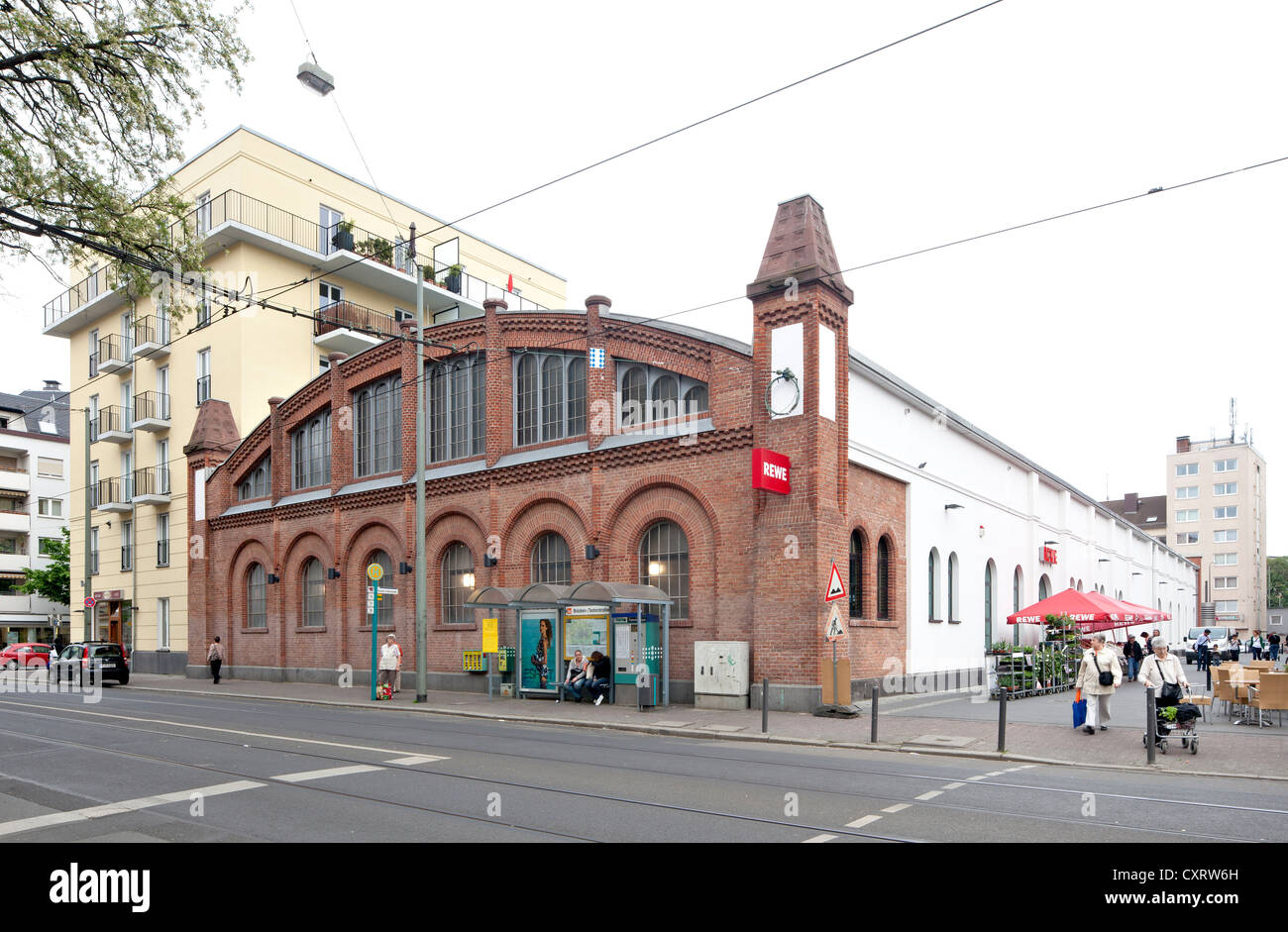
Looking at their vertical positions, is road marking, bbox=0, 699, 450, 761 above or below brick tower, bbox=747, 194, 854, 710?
below

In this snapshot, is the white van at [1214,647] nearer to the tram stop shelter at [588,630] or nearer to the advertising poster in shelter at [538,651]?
the tram stop shelter at [588,630]

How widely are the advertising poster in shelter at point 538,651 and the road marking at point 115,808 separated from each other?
41.2ft

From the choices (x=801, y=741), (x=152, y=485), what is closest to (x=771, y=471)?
(x=801, y=741)

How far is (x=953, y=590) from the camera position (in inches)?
1058

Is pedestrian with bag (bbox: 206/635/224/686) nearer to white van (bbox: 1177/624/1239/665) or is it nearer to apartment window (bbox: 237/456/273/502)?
apartment window (bbox: 237/456/273/502)

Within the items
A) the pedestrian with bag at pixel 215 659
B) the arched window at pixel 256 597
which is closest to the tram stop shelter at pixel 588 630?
the pedestrian with bag at pixel 215 659

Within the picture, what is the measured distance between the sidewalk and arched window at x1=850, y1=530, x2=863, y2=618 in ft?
6.92

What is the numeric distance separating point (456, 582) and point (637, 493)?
7673mm

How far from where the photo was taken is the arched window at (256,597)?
111 ft

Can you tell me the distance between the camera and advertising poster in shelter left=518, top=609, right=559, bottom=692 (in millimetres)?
22984

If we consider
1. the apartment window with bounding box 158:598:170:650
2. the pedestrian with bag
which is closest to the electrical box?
the pedestrian with bag

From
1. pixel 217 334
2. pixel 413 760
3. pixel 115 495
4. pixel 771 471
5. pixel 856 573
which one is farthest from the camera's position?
pixel 115 495

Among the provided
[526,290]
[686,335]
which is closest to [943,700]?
[686,335]

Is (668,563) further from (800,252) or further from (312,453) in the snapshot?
(312,453)
